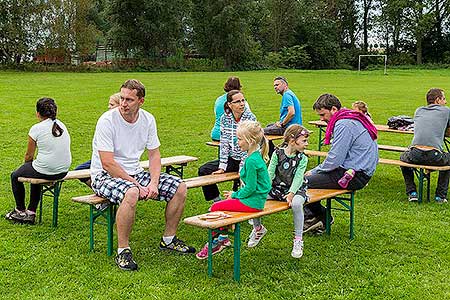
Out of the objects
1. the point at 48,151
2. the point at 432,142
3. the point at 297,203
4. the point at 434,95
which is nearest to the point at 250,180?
the point at 297,203

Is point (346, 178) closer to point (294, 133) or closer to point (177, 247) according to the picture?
point (294, 133)

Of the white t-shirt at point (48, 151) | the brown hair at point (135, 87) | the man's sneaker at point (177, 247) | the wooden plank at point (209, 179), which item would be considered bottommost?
the man's sneaker at point (177, 247)

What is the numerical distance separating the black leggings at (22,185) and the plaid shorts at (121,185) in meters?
0.99

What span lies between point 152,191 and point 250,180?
935mm

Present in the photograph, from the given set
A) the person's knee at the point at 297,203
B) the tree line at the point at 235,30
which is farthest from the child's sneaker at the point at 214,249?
the tree line at the point at 235,30

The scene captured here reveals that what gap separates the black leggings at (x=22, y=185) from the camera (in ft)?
22.7

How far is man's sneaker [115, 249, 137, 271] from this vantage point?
5633mm

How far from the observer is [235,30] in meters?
56.0

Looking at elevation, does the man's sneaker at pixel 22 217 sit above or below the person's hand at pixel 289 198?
below

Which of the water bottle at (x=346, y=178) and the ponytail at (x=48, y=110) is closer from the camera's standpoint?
the water bottle at (x=346, y=178)

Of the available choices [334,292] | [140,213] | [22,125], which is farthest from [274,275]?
[22,125]

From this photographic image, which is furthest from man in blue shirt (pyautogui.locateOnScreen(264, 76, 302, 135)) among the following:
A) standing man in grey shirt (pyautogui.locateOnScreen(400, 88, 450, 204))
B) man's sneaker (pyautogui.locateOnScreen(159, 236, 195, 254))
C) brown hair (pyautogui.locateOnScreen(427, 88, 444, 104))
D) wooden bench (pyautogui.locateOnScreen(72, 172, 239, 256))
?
man's sneaker (pyautogui.locateOnScreen(159, 236, 195, 254))

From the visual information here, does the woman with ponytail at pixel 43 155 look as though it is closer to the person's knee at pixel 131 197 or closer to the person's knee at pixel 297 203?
the person's knee at pixel 131 197

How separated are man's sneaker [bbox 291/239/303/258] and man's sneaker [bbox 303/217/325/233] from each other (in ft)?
2.37
